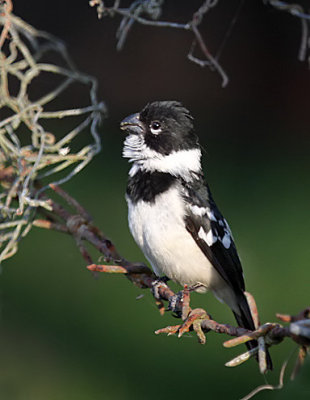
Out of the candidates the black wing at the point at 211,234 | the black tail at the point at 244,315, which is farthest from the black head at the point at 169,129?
the black tail at the point at 244,315

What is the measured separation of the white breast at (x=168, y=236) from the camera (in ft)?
8.66

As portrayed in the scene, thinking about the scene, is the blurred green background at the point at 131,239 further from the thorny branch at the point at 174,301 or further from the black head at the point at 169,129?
the black head at the point at 169,129

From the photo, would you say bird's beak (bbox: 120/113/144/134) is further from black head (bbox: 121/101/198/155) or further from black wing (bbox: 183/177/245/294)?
black wing (bbox: 183/177/245/294)

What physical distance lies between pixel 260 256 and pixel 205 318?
9.36 feet

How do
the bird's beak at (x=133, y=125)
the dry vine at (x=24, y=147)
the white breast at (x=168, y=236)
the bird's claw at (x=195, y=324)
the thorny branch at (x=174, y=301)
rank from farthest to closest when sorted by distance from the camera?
the bird's beak at (x=133, y=125)
the white breast at (x=168, y=236)
the dry vine at (x=24, y=147)
the bird's claw at (x=195, y=324)
the thorny branch at (x=174, y=301)

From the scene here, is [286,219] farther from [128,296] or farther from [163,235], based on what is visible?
[163,235]

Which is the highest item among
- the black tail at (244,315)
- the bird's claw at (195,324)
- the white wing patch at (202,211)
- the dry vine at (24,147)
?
the dry vine at (24,147)

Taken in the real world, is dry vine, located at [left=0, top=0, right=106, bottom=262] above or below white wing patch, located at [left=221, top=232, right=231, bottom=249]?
above

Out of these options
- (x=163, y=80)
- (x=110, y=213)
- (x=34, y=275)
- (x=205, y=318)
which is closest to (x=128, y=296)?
(x=34, y=275)

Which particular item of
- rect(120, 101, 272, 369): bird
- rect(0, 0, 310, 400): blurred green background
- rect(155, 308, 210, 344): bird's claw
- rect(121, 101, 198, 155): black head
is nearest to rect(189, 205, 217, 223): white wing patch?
rect(120, 101, 272, 369): bird

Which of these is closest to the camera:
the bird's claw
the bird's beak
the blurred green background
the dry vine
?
the bird's claw

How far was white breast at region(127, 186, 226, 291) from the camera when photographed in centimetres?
264

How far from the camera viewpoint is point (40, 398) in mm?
3570

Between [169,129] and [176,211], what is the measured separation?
42 centimetres
